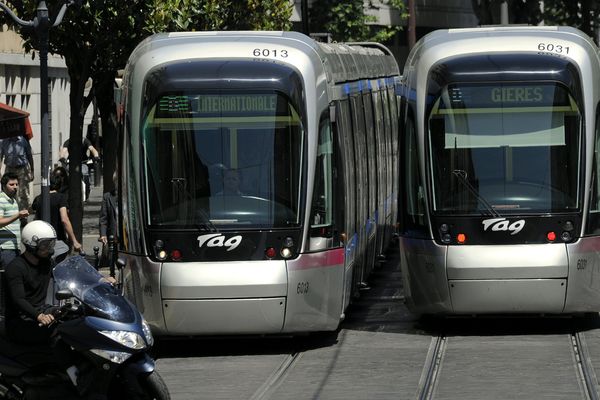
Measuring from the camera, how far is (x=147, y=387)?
34.5 ft

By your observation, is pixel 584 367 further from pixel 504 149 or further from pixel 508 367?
pixel 504 149

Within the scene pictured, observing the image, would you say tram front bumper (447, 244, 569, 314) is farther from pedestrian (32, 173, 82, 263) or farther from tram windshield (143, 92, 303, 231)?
pedestrian (32, 173, 82, 263)

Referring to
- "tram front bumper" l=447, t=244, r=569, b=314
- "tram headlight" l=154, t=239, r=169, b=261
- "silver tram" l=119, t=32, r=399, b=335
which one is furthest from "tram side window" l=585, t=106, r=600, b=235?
"tram headlight" l=154, t=239, r=169, b=261

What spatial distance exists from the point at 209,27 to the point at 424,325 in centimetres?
1056

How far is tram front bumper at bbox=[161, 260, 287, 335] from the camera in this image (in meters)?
14.1

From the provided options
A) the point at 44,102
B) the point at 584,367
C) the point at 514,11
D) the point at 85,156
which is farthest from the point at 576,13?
the point at 584,367

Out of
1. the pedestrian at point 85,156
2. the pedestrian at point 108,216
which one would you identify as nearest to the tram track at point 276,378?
the pedestrian at point 108,216

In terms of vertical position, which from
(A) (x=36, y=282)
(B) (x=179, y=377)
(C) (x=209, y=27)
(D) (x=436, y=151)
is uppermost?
(C) (x=209, y=27)

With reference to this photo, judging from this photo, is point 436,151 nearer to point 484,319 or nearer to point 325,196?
point 325,196

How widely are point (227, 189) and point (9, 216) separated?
12.6 ft

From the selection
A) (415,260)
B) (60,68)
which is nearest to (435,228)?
(415,260)

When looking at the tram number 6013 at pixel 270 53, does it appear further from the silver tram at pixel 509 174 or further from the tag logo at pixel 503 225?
the tag logo at pixel 503 225

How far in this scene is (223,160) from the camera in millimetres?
14375

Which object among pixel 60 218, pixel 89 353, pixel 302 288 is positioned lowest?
pixel 89 353
